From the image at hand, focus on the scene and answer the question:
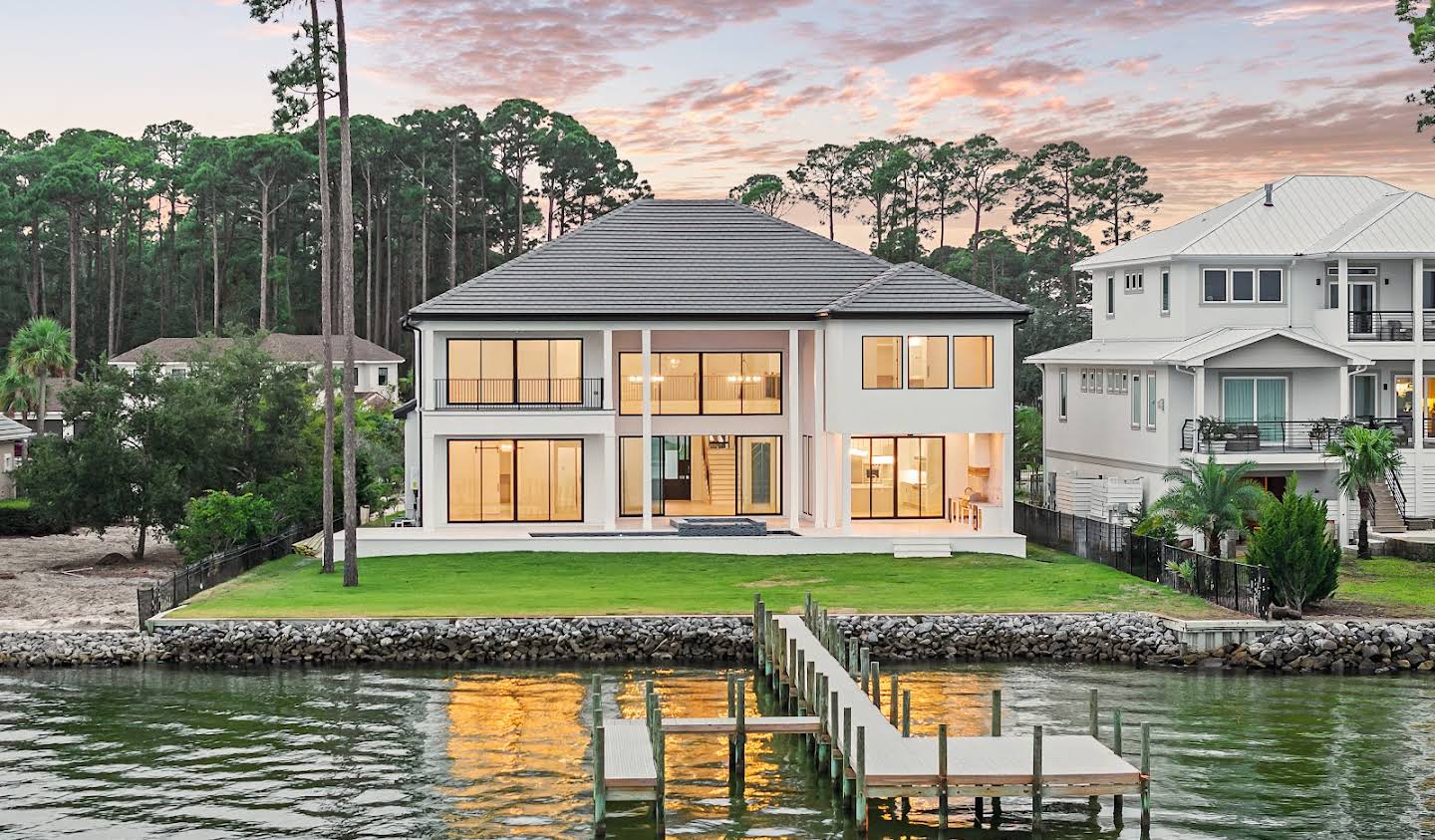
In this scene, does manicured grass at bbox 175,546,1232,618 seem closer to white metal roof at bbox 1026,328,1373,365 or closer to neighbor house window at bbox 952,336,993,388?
neighbor house window at bbox 952,336,993,388

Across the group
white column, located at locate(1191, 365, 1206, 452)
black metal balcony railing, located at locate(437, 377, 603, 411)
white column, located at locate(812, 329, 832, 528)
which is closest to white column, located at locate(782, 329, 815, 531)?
white column, located at locate(812, 329, 832, 528)

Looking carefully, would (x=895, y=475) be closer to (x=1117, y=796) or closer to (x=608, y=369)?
(x=608, y=369)

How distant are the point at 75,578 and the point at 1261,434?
105ft

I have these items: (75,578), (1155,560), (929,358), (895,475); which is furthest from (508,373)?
(1155,560)

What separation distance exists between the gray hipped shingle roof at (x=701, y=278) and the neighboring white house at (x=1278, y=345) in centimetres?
582

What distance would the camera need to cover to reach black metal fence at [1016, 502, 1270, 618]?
1412 inches

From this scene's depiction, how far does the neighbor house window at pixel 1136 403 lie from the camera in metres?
49.9

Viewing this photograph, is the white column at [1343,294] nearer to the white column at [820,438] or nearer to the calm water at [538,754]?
the white column at [820,438]

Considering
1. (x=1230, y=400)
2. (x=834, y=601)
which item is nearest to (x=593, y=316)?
(x=834, y=601)

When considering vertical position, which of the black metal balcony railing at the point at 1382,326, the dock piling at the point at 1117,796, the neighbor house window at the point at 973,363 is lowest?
the dock piling at the point at 1117,796

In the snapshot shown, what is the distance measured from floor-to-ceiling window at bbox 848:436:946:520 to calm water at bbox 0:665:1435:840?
14.1 m

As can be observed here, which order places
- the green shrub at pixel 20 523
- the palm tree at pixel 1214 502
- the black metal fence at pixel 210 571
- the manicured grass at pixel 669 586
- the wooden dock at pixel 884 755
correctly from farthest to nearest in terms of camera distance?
the green shrub at pixel 20 523 → the palm tree at pixel 1214 502 → the manicured grass at pixel 669 586 → the black metal fence at pixel 210 571 → the wooden dock at pixel 884 755

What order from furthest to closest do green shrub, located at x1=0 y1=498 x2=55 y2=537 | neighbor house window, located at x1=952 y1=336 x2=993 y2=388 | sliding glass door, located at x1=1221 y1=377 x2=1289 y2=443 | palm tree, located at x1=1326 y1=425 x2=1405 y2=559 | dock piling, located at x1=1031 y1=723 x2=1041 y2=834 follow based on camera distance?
green shrub, located at x1=0 y1=498 x2=55 y2=537 → sliding glass door, located at x1=1221 y1=377 x2=1289 y2=443 → neighbor house window, located at x1=952 y1=336 x2=993 y2=388 → palm tree, located at x1=1326 y1=425 x2=1405 y2=559 → dock piling, located at x1=1031 y1=723 x2=1041 y2=834

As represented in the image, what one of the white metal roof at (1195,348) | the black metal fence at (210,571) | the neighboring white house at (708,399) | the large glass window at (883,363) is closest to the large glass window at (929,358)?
the neighboring white house at (708,399)
